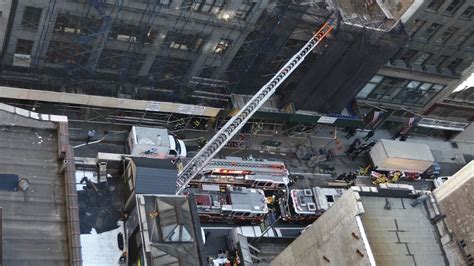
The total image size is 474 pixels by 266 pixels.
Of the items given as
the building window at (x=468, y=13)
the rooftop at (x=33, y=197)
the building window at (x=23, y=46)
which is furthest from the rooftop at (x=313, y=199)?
the rooftop at (x=33, y=197)

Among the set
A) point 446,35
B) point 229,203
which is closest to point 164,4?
point 229,203

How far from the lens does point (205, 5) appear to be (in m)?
58.0

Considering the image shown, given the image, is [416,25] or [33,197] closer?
[33,197]

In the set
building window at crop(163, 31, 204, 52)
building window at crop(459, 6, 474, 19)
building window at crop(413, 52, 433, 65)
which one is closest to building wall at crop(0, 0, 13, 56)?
building window at crop(163, 31, 204, 52)

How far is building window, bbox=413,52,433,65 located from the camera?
73.2 m

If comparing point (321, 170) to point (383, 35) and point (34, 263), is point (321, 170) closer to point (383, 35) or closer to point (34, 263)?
point (383, 35)

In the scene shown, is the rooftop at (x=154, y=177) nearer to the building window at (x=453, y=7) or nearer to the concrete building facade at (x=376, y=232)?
the concrete building facade at (x=376, y=232)

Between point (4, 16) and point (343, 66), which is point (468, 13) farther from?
point (4, 16)

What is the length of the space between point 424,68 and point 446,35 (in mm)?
4275

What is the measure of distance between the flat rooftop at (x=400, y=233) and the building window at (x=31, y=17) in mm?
27398

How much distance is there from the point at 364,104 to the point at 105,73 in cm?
2901

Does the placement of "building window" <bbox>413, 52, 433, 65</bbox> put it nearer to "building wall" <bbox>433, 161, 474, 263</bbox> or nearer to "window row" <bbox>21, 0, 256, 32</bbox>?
"window row" <bbox>21, 0, 256, 32</bbox>

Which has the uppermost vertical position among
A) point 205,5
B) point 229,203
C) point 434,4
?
point 434,4

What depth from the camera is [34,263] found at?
3203 centimetres
